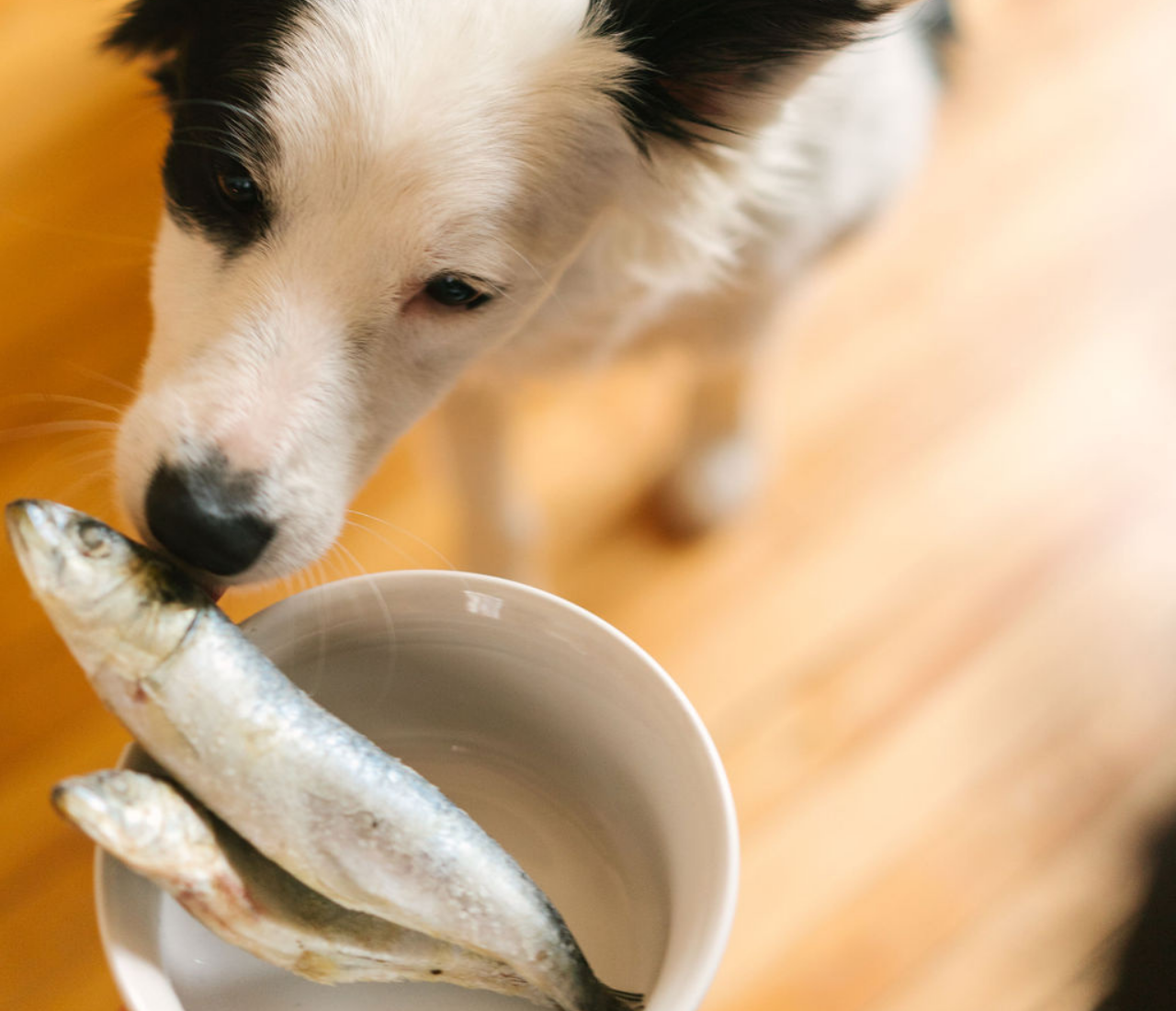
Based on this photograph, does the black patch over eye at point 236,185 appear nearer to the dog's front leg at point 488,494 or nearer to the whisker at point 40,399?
the whisker at point 40,399

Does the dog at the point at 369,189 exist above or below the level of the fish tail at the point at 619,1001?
above

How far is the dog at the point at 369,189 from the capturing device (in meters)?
0.64

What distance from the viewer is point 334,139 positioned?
64 centimetres

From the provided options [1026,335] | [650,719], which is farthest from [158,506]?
[1026,335]

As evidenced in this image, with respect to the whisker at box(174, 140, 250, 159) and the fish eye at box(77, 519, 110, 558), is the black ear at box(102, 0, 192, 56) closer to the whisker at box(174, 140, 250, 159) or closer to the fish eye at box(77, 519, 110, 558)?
the whisker at box(174, 140, 250, 159)

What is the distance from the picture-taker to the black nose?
620 mm

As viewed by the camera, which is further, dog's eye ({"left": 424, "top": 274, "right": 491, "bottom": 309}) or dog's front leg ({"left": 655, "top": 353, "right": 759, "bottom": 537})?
dog's front leg ({"left": 655, "top": 353, "right": 759, "bottom": 537})

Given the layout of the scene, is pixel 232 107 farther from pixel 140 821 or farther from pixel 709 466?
pixel 709 466

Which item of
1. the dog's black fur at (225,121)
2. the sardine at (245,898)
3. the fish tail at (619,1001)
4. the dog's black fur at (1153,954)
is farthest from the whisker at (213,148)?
the dog's black fur at (1153,954)

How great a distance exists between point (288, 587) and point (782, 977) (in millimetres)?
726

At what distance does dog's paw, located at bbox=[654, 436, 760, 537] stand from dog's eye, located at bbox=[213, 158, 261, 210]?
0.80 m

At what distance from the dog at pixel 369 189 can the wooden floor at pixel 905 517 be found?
17 centimetres

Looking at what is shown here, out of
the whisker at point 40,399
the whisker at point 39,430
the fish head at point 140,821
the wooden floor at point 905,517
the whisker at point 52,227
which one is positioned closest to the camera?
the fish head at point 140,821

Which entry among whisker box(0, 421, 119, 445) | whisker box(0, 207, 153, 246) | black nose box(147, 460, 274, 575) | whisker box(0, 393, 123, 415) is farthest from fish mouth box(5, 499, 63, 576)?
whisker box(0, 207, 153, 246)
